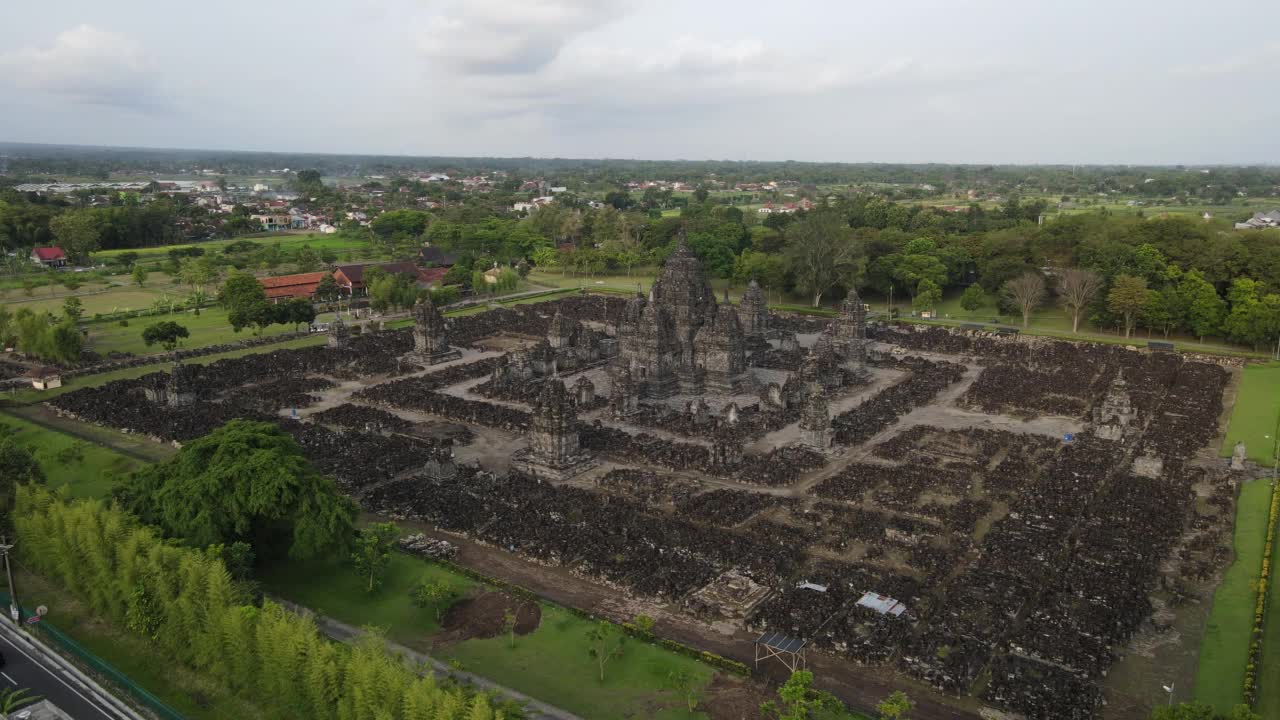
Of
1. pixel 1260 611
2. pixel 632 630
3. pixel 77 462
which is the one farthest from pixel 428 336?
pixel 1260 611

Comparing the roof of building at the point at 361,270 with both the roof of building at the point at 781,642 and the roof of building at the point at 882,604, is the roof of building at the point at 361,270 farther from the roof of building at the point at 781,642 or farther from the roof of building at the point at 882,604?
the roof of building at the point at 781,642

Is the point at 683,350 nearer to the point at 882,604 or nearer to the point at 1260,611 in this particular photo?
the point at 882,604

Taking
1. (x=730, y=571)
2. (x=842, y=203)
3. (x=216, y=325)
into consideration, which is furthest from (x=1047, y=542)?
(x=842, y=203)

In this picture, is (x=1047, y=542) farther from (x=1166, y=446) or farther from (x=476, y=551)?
(x=476, y=551)

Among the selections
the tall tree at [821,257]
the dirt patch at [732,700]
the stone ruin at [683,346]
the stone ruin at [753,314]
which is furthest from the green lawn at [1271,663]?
the tall tree at [821,257]

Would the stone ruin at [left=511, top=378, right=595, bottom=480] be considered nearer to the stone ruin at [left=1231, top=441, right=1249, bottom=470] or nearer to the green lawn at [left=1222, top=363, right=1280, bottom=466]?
the stone ruin at [left=1231, top=441, right=1249, bottom=470]

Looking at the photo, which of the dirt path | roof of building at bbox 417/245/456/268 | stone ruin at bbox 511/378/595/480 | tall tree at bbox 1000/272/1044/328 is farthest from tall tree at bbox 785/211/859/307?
the dirt path
